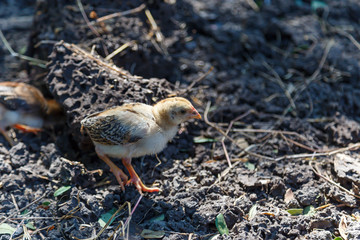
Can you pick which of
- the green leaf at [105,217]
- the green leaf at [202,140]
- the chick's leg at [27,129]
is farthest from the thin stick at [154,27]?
the green leaf at [105,217]

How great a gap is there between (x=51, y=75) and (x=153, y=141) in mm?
1745

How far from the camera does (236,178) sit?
444 cm

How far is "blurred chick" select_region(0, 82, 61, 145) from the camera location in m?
5.10

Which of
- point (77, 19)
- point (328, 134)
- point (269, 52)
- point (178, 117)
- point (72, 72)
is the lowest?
point (328, 134)

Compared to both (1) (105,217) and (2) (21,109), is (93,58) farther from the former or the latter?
(1) (105,217)

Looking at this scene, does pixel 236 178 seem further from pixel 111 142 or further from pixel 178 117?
pixel 111 142

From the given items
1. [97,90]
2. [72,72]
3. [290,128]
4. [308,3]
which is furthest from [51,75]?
[308,3]

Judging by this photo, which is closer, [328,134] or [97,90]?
[97,90]

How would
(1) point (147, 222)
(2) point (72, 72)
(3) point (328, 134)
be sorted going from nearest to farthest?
(1) point (147, 222) < (2) point (72, 72) < (3) point (328, 134)

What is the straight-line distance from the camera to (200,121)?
5184mm

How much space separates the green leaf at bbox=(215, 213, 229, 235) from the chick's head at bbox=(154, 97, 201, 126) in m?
1.10

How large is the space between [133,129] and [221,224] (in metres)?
1.32

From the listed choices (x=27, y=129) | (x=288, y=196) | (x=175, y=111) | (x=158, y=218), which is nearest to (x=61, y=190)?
(x=158, y=218)

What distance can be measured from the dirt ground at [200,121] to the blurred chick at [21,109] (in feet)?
0.50
